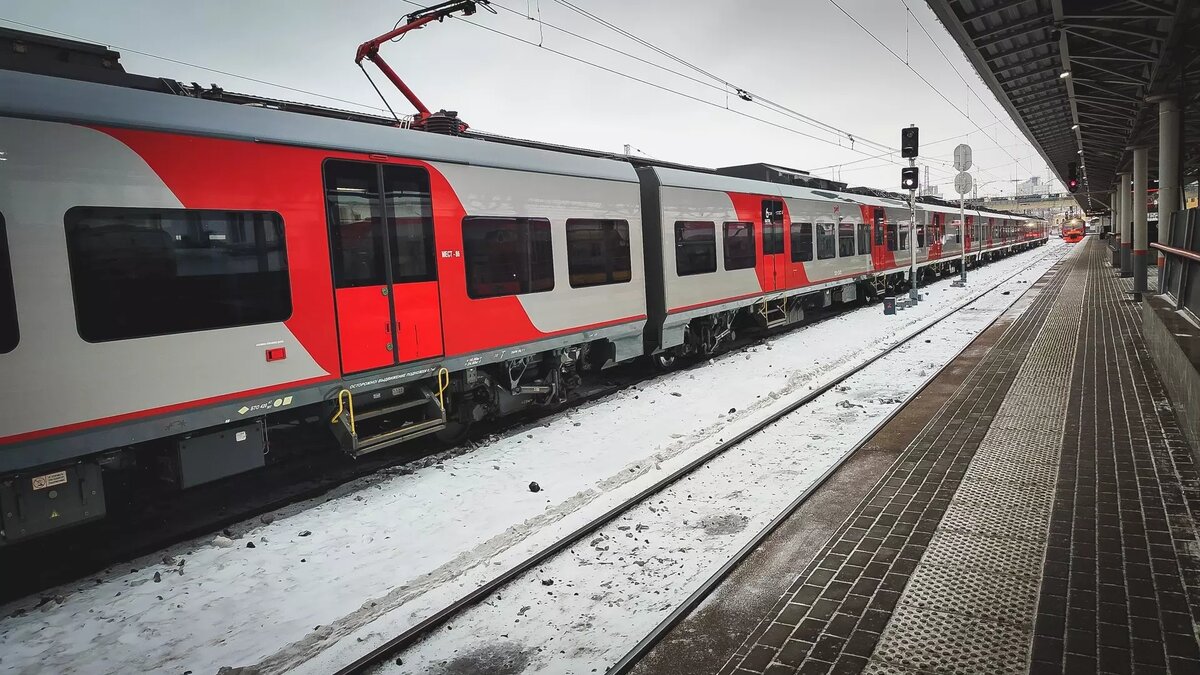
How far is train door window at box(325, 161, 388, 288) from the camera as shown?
610 centimetres

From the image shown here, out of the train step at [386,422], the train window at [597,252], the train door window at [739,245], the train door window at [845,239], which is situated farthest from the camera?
the train door window at [845,239]

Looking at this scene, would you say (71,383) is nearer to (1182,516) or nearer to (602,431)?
(602,431)

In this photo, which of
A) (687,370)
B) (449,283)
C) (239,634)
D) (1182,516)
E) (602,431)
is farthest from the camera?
(687,370)

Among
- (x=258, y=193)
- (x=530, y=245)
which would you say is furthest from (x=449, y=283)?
(x=258, y=193)

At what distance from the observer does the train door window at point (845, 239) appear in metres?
17.8

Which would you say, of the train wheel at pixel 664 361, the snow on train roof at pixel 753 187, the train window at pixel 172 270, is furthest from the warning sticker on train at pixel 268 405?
the snow on train roof at pixel 753 187

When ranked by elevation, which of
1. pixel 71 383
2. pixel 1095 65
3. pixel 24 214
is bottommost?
pixel 71 383

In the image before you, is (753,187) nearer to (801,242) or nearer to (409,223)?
(801,242)

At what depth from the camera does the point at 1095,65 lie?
48.0 feet

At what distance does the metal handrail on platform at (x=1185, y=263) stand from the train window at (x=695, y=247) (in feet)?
21.2

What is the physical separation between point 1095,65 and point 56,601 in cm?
1938

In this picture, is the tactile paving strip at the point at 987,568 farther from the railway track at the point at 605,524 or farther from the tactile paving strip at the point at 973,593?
the railway track at the point at 605,524

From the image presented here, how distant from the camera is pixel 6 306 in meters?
4.26

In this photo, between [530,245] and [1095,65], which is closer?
[530,245]
